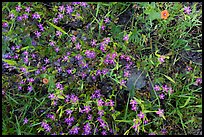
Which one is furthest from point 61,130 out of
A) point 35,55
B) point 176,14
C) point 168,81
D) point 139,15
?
point 176,14

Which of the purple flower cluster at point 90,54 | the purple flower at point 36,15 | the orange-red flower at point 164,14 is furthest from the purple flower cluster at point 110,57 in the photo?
the purple flower at point 36,15

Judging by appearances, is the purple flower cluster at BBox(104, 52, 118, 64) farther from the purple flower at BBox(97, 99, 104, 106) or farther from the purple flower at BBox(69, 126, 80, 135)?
the purple flower at BBox(69, 126, 80, 135)

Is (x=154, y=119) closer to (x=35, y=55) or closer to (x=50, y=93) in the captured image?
(x=50, y=93)

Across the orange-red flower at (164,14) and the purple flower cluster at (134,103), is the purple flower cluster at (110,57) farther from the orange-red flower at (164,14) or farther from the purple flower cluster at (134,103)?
the orange-red flower at (164,14)

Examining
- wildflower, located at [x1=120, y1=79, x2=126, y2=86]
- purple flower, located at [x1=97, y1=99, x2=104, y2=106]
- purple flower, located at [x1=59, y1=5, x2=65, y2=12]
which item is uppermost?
purple flower, located at [x1=59, y1=5, x2=65, y2=12]

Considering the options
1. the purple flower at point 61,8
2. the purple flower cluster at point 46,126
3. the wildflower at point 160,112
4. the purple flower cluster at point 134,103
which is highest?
the purple flower at point 61,8

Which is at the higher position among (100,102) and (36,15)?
(36,15)

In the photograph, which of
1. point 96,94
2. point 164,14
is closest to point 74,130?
point 96,94

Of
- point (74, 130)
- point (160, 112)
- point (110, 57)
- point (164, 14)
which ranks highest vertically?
point (164, 14)

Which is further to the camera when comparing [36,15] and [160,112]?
[36,15]

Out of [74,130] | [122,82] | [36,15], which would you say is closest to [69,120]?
[74,130]

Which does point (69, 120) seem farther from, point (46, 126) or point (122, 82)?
point (122, 82)

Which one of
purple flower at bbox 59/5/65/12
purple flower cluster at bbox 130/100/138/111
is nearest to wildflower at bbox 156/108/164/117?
purple flower cluster at bbox 130/100/138/111
